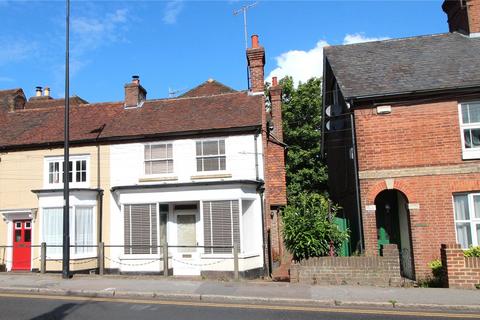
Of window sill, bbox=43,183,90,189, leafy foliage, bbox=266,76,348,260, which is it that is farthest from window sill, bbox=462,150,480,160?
window sill, bbox=43,183,90,189

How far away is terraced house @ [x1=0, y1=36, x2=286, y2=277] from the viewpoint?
663 inches

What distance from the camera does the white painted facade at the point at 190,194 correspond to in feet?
54.4

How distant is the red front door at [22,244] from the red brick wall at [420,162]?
14118mm

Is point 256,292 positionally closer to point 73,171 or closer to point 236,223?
point 236,223

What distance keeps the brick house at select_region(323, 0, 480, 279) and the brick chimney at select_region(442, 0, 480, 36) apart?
1.70 m

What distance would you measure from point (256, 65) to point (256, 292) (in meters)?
11.0

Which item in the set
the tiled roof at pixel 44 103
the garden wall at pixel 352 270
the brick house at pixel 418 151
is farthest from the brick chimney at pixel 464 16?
the tiled roof at pixel 44 103

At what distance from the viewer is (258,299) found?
416 inches

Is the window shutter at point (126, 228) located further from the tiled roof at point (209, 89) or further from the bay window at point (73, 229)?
the tiled roof at point (209, 89)

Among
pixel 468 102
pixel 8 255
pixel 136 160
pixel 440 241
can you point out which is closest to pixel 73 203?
pixel 136 160

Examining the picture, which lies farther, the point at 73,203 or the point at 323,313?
the point at 73,203

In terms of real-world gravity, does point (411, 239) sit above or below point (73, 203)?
below

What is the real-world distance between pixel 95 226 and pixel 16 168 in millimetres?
4741

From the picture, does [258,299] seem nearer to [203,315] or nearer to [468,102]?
[203,315]
